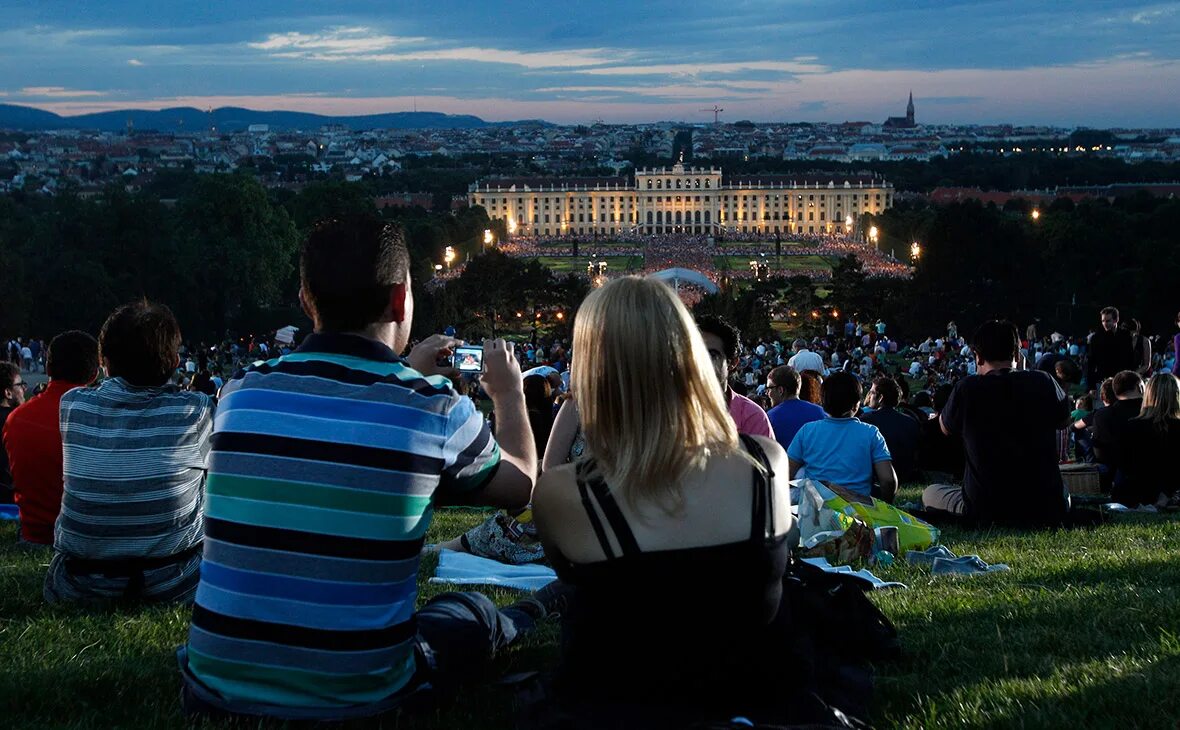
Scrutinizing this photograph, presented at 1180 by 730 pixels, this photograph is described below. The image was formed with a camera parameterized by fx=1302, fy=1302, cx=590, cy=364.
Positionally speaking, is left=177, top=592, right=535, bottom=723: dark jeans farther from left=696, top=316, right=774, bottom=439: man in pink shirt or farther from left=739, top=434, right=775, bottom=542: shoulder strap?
left=696, top=316, right=774, bottom=439: man in pink shirt

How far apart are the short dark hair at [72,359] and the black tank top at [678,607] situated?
3.31 m

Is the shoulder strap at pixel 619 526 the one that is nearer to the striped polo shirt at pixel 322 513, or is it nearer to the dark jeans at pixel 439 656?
the striped polo shirt at pixel 322 513

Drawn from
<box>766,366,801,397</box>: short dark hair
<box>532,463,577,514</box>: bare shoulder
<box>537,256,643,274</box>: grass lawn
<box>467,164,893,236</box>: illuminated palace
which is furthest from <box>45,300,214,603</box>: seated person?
<box>467,164,893,236</box>: illuminated palace

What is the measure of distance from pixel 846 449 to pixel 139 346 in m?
3.37

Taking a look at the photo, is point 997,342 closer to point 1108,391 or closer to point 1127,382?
point 1127,382

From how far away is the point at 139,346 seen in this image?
391cm

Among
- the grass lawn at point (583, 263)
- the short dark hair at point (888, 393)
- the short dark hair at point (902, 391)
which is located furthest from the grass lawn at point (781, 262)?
the short dark hair at point (888, 393)

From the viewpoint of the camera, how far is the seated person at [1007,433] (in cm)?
563

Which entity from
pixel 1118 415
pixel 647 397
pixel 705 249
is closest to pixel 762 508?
pixel 647 397

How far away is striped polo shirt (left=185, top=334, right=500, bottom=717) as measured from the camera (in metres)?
2.67

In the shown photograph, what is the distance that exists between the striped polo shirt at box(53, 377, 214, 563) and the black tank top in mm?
1788

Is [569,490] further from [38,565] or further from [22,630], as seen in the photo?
[38,565]

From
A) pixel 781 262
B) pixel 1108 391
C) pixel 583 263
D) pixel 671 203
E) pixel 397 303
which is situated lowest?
pixel 583 263

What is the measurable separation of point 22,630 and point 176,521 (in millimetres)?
537
